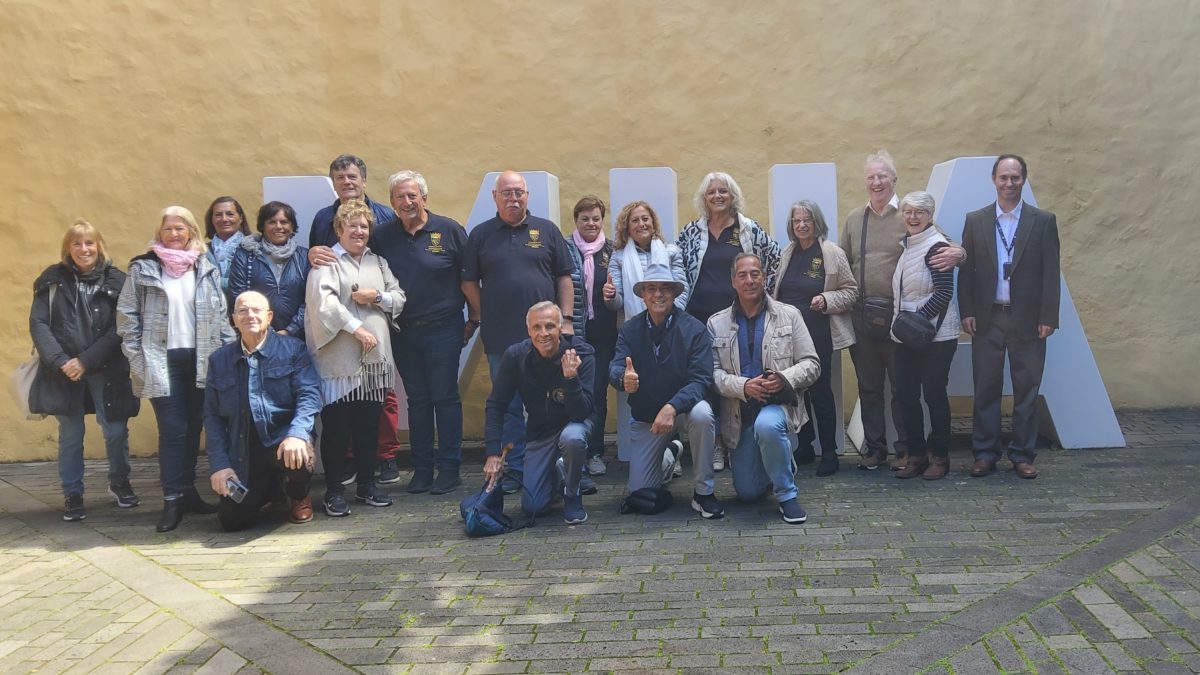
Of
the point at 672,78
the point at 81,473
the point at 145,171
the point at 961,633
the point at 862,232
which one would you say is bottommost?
the point at 961,633

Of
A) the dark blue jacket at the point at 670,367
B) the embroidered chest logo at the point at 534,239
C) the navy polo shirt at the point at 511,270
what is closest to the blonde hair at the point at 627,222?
the navy polo shirt at the point at 511,270

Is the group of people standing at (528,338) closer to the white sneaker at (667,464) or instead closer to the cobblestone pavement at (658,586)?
the white sneaker at (667,464)

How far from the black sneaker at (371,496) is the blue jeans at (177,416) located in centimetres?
102

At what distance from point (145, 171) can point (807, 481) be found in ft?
18.4

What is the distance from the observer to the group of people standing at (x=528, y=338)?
5566mm

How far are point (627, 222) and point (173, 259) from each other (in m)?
2.73

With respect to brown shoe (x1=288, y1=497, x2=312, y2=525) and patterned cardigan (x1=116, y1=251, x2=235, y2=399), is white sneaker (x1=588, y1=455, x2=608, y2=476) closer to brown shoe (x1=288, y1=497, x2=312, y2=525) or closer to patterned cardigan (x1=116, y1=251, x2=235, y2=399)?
brown shoe (x1=288, y1=497, x2=312, y2=525)

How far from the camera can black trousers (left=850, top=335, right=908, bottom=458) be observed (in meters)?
6.44

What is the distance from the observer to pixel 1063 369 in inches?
270

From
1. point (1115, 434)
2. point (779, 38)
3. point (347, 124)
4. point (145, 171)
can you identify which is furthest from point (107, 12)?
point (1115, 434)

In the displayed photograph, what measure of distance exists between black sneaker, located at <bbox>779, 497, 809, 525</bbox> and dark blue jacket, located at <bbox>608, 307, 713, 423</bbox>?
75cm

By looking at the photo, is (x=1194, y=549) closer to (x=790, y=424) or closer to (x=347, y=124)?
(x=790, y=424)

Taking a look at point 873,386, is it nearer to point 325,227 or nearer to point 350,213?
point 350,213

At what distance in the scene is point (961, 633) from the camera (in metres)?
3.77
